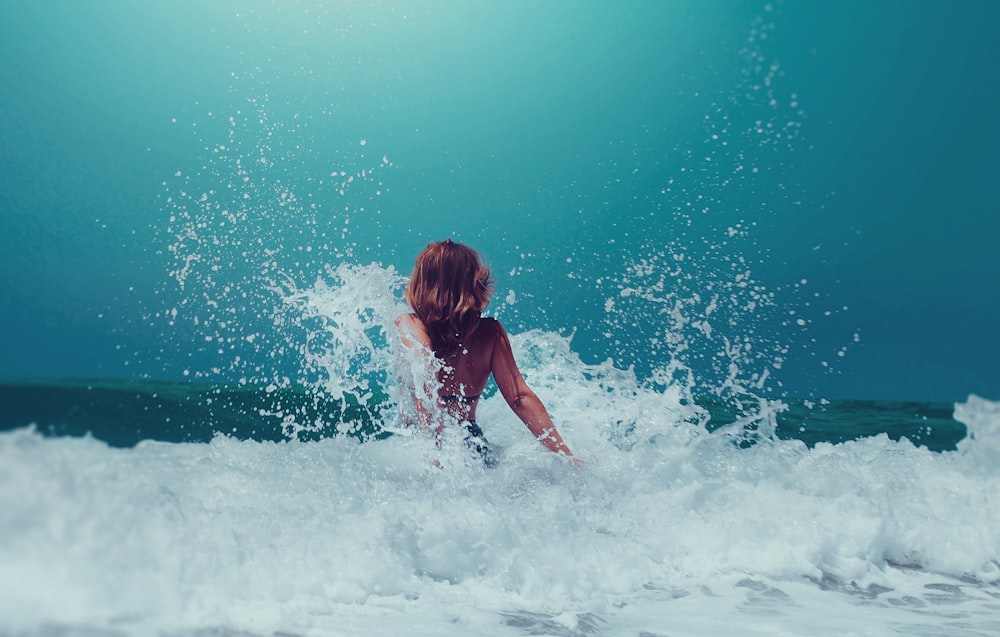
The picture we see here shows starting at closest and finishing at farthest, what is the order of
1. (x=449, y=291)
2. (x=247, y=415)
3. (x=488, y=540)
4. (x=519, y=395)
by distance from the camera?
(x=488, y=540)
(x=449, y=291)
(x=519, y=395)
(x=247, y=415)

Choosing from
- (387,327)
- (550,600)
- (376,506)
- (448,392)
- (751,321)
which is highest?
(751,321)

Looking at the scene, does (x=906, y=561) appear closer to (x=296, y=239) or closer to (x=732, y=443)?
(x=732, y=443)

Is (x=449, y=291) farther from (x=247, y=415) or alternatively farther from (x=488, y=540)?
(x=247, y=415)

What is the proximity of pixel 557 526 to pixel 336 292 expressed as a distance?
2014 millimetres

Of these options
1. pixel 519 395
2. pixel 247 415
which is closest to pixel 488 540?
pixel 519 395

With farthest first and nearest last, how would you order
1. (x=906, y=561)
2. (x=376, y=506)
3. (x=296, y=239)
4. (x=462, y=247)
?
(x=296, y=239) < (x=462, y=247) < (x=906, y=561) < (x=376, y=506)

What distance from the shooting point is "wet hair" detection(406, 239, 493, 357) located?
2902mm

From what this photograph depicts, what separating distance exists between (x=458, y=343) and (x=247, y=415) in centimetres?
394

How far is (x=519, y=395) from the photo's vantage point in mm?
3051

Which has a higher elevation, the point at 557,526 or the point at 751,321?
the point at 751,321

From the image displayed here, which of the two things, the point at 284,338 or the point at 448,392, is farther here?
the point at 284,338

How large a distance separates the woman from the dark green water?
2.74ft

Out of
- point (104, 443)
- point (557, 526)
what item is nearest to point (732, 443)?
point (557, 526)

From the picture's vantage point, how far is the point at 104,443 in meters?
2.09
